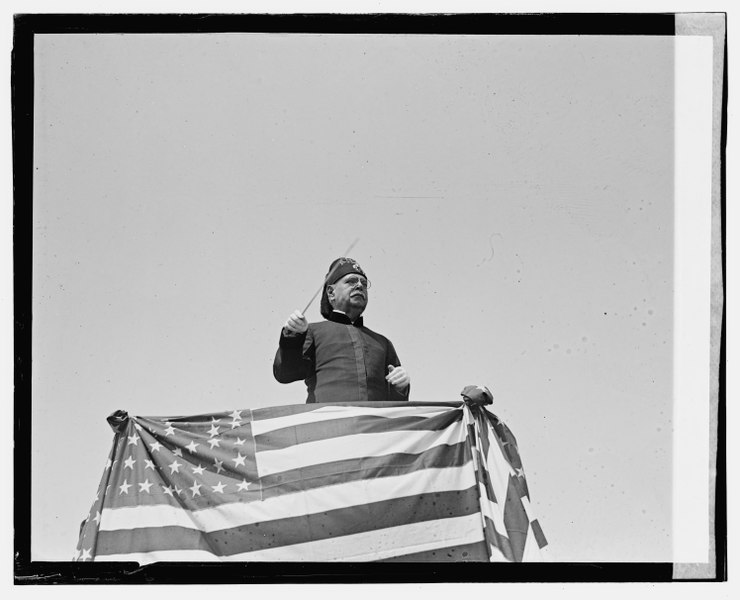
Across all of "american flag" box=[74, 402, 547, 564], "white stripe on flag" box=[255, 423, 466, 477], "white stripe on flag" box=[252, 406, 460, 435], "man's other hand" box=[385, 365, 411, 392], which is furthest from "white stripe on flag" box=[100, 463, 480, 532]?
"man's other hand" box=[385, 365, 411, 392]

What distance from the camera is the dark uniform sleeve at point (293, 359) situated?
348 inches

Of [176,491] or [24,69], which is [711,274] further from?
[24,69]

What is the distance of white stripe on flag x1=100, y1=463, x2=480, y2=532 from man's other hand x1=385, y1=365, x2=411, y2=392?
73 centimetres

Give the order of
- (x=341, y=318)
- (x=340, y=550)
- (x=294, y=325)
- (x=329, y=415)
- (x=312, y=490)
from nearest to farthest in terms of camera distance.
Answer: (x=340, y=550) → (x=312, y=490) → (x=329, y=415) → (x=294, y=325) → (x=341, y=318)

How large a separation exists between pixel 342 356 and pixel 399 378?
1.28 feet

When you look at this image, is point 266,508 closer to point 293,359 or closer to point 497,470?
point 293,359

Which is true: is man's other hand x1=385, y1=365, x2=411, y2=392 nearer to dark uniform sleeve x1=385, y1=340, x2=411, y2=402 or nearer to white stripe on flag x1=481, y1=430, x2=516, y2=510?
dark uniform sleeve x1=385, y1=340, x2=411, y2=402

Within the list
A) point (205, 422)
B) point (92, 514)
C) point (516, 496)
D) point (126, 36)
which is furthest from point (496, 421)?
point (126, 36)

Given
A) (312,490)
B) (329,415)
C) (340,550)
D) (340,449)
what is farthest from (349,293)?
(340,550)

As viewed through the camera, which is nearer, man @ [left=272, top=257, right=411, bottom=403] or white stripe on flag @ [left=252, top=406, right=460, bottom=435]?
white stripe on flag @ [left=252, top=406, right=460, bottom=435]

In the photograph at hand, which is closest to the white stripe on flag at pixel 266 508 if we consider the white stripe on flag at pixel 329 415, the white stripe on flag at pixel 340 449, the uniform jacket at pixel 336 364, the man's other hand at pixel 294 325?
the white stripe on flag at pixel 340 449

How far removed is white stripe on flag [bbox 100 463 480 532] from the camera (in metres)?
8.39

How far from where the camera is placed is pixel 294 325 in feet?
28.9

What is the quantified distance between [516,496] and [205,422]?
193 cm
